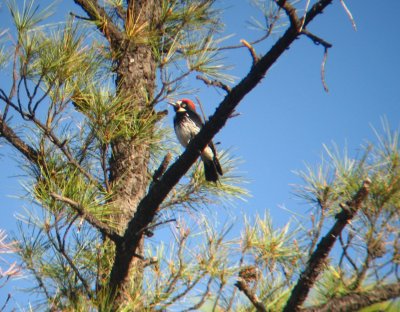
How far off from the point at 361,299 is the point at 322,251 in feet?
0.31

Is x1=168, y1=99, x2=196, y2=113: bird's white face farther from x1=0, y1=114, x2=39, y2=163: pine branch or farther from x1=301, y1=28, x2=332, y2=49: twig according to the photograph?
x1=301, y1=28, x2=332, y2=49: twig

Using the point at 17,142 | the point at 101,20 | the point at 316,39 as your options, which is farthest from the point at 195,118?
the point at 316,39

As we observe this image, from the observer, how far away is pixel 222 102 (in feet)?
3.54

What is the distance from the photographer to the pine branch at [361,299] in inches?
34.4

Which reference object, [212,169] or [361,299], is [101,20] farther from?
[361,299]

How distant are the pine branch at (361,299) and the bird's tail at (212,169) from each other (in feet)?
2.58

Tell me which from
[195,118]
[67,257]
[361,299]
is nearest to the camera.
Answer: [361,299]

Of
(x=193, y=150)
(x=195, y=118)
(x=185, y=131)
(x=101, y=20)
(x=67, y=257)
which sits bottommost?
(x=67, y=257)

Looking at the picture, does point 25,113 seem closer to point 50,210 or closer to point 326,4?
point 50,210

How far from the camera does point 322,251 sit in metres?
0.91

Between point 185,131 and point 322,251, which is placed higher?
point 185,131

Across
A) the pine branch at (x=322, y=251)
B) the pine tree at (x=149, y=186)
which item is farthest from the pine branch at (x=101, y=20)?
the pine branch at (x=322, y=251)

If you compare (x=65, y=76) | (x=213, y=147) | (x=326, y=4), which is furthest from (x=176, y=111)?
(x=326, y=4)

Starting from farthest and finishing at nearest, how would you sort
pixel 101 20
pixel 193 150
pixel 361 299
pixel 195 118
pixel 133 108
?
pixel 195 118
pixel 101 20
pixel 133 108
pixel 193 150
pixel 361 299
